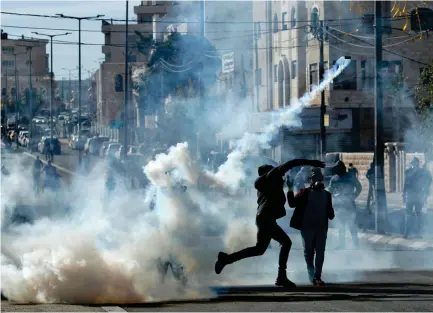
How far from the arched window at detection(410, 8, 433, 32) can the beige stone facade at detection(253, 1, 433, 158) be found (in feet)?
0.16

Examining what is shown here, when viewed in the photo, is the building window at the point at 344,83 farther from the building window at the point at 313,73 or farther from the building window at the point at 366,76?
the building window at the point at 313,73

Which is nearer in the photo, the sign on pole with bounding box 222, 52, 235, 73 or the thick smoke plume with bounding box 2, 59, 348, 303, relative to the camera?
the thick smoke plume with bounding box 2, 59, 348, 303

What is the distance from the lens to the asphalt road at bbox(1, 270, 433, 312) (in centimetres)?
1071

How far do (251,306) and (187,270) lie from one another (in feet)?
6.75

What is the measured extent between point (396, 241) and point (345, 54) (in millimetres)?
22308

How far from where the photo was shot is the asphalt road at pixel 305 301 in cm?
1071

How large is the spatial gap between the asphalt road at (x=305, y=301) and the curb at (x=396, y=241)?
18.7 ft

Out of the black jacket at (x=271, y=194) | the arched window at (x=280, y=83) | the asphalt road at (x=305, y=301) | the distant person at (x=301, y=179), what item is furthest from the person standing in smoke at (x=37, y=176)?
the asphalt road at (x=305, y=301)

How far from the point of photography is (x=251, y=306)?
11.0 meters

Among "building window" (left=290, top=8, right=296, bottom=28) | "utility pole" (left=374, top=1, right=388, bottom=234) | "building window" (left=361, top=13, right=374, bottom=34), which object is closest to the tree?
"building window" (left=361, top=13, right=374, bottom=34)

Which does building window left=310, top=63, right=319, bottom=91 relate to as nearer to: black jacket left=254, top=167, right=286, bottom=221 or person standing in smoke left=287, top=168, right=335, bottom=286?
person standing in smoke left=287, top=168, right=335, bottom=286

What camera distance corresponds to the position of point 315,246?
13.0 metres

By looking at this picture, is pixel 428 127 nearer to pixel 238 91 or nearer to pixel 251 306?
pixel 238 91

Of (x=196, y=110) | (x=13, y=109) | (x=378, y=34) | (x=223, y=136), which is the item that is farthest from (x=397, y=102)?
(x=13, y=109)
